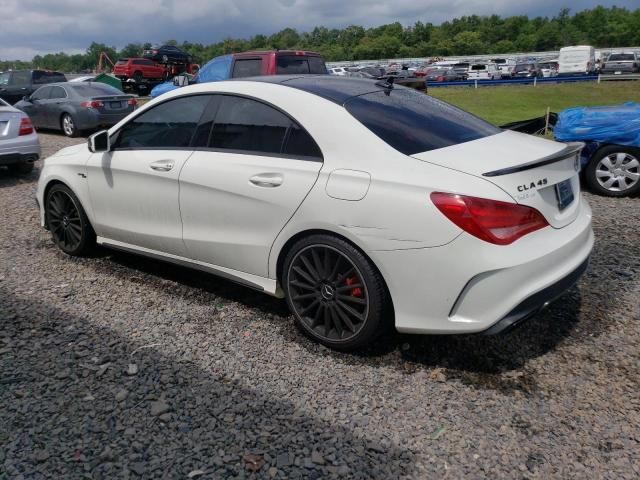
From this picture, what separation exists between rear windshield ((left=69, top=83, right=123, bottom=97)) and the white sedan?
9853 mm

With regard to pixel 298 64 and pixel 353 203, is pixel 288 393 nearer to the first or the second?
pixel 353 203

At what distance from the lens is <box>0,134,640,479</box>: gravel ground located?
251 cm

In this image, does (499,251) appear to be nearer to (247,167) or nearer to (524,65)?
(247,167)

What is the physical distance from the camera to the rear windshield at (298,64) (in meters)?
10.9

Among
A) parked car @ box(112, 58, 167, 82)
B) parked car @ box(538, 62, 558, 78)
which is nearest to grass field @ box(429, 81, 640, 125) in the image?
parked car @ box(112, 58, 167, 82)

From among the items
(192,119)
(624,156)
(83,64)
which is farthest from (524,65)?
(83,64)

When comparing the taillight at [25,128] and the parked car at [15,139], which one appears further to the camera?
the taillight at [25,128]

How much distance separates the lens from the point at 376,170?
119 inches

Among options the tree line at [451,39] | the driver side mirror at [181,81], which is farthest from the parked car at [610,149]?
the tree line at [451,39]

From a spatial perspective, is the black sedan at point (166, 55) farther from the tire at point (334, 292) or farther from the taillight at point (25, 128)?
the tire at point (334, 292)

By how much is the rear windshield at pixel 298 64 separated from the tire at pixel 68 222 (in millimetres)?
6604

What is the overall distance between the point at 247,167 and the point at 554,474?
2377mm

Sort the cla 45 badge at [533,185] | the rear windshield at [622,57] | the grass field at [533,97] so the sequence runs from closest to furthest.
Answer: the cla 45 badge at [533,185], the grass field at [533,97], the rear windshield at [622,57]

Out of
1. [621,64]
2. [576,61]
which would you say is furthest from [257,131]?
[576,61]
